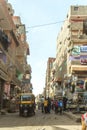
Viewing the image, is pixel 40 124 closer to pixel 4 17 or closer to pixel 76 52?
pixel 4 17

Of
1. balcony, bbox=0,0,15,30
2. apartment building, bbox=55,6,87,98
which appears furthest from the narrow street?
apartment building, bbox=55,6,87,98

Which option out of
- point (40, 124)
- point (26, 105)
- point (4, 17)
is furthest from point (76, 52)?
point (40, 124)

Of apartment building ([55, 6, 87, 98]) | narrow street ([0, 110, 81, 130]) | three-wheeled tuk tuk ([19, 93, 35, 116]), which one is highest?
apartment building ([55, 6, 87, 98])

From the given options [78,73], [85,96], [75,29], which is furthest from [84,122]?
[75,29]

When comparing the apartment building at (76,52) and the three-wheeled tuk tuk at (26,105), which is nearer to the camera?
the three-wheeled tuk tuk at (26,105)

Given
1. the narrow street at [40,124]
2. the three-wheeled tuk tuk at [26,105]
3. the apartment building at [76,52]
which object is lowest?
the narrow street at [40,124]

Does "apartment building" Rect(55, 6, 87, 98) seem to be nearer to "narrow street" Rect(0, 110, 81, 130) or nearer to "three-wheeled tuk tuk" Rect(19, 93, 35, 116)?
"three-wheeled tuk tuk" Rect(19, 93, 35, 116)

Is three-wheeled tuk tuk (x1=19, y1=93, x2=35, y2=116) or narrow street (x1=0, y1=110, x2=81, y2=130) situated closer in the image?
narrow street (x1=0, y1=110, x2=81, y2=130)

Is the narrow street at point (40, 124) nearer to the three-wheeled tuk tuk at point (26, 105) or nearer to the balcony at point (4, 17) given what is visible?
the three-wheeled tuk tuk at point (26, 105)

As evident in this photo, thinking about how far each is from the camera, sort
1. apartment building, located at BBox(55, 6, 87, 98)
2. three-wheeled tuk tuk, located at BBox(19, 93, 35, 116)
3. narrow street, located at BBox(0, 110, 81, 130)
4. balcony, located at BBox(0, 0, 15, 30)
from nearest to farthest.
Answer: narrow street, located at BBox(0, 110, 81, 130) < three-wheeled tuk tuk, located at BBox(19, 93, 35, 116) < balcony, located at BBox(0, 0, 15, 30) < apartment building, located at BBox(55, 6, 87, 98)

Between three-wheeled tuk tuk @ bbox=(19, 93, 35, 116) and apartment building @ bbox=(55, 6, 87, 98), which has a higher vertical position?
apartment building @ bbox=(55, 6, 87, 98)

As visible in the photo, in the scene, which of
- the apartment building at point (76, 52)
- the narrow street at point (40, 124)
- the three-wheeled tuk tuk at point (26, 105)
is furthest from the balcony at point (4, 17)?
the narrow street at point (40, 124)

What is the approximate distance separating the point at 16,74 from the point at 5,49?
715 inches

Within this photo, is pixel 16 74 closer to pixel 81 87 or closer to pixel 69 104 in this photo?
pixel 81 87
